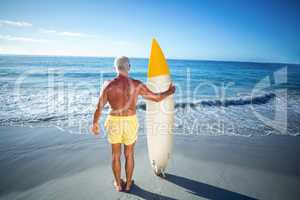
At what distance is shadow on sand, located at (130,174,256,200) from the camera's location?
2.77 meters

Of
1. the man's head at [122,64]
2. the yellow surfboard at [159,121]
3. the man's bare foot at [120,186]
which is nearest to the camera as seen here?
the man's head at [122,64]

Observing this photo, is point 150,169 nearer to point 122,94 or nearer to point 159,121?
point 159,121

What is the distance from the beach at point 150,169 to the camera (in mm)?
2867

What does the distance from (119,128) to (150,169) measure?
1287 millimetres

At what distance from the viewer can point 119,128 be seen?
262 centimetres

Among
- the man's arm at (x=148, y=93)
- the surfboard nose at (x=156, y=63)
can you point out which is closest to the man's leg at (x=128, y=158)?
the man's arm at (x=148, y=93)

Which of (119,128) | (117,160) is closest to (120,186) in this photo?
(117,160)

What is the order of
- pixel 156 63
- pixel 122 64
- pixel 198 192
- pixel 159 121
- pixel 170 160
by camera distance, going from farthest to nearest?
pixel 170 160 < pixel 156 63 < pixel 159 121 < pixel 198 192 < pixel 122 64

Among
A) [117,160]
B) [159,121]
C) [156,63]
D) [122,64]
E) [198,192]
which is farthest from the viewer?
[156,63]

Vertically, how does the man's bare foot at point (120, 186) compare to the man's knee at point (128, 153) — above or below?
below

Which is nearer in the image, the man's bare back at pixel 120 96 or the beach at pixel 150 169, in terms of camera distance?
the man's bare back at pixel 120 96

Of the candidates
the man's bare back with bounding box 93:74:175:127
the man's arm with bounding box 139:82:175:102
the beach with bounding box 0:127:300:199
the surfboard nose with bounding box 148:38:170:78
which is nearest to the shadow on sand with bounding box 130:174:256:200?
the beach with bounding box 0:127:300:199

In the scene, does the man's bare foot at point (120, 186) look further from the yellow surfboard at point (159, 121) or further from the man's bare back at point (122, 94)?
the man's bare back at point (122, 94)

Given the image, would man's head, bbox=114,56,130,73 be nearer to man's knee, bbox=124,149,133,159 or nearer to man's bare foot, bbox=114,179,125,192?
man's knee, bbox=124,149,133,159
